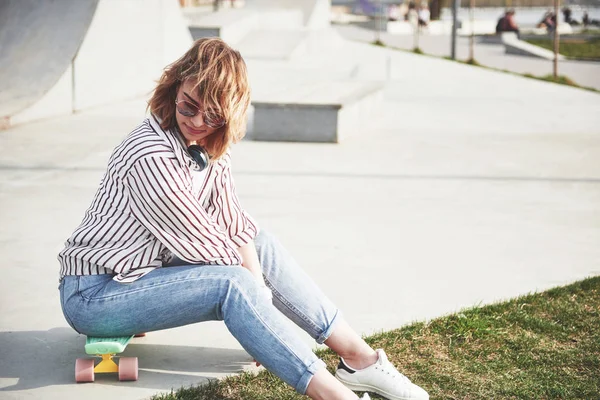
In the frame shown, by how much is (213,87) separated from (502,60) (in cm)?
2231

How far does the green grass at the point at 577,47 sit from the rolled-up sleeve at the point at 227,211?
22.3 metres

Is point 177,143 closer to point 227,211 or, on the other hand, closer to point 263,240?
point 227,211

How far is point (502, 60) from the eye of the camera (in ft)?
79.8

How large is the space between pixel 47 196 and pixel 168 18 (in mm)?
6897

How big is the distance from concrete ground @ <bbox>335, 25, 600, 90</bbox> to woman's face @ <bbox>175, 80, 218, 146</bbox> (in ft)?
49.2

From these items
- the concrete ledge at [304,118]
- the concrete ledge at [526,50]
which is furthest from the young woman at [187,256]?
the concrete ledge at [526,50]

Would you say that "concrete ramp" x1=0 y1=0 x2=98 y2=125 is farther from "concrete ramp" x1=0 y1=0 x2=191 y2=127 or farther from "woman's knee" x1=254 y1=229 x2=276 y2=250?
"woman's knee" x1=254 y1=229 x2=276 y2=250

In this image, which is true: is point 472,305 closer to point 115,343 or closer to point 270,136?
point 115,343

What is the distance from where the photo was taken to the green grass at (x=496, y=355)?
3.40 meters

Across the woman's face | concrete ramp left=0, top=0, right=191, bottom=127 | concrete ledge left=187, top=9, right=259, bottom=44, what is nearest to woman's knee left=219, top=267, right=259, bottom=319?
the woman's face

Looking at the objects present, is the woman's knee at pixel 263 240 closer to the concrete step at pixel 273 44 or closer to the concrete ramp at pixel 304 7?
the concrete step at pixel 273 44

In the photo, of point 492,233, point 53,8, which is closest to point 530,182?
point 492,233

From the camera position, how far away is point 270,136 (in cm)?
886

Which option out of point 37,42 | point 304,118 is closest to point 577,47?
point 37,42
